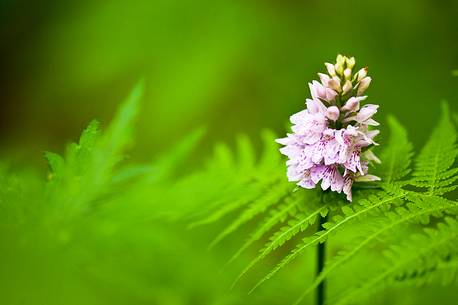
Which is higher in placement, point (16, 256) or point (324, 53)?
point (324, 53)

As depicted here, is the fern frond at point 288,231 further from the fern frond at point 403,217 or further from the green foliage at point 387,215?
the fern frond at point 403,217

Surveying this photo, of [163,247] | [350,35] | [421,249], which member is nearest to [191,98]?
[350,35]

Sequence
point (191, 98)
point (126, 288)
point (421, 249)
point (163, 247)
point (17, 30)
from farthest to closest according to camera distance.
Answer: point (17, 30), point (191, 98), point (163, 247), point (126, 288), point (421, 249)

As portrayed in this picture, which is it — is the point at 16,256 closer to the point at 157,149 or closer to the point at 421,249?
the point at 421,249

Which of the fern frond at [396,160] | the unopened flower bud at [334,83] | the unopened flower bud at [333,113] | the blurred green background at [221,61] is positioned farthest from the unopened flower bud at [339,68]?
the blurred green background at [221,61]

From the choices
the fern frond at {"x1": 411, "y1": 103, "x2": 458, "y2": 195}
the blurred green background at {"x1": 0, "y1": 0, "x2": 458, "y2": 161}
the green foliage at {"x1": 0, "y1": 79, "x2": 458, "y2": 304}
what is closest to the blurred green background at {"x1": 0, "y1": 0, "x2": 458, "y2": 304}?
the blurred green background at {"x1": 0, "y1": 0, "x2": 458, "y2": 161}

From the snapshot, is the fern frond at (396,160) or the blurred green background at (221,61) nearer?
the fern frond at (396,160)
